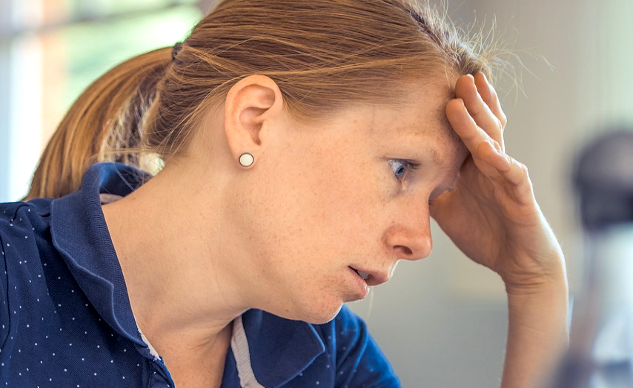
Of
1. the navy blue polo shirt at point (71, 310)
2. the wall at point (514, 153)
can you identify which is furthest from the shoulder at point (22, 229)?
the wall at point (514, 153)

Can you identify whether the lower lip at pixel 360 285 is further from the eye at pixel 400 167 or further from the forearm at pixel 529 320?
the forearm at pixel 529 320

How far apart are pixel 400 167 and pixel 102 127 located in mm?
498

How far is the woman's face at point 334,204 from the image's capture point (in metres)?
0.76

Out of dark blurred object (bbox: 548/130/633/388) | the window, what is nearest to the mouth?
dark blurred object (bbox: 548/130/633/388)

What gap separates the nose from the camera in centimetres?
78

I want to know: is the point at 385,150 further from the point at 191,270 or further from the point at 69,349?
the point at 69,349

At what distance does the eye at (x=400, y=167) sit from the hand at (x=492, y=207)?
67 millimetres

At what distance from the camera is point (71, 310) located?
2.41 feet

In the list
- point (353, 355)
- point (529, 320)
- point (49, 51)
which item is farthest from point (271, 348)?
point (49, 51)

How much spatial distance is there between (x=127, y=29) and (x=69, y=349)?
242 cm

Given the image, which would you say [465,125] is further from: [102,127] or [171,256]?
[102,127]

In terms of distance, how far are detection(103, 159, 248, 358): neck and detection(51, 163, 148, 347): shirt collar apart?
1.3 inches

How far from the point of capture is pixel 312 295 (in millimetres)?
771

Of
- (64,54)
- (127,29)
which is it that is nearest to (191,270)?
(127,29)
